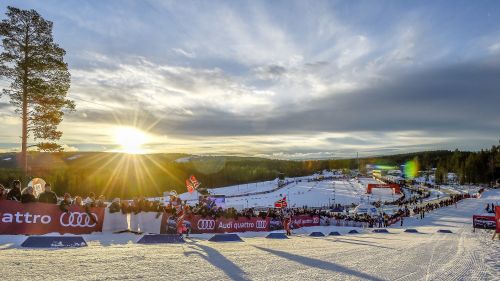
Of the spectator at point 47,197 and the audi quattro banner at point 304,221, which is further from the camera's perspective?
the audi quattro banner at point 304,221

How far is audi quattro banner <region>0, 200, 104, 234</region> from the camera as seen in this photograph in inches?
507

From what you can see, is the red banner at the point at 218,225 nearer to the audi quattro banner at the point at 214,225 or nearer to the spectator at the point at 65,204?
the audi quattro banner at the point at 214,225

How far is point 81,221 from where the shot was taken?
15344mm

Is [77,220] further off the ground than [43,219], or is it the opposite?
[43,219]

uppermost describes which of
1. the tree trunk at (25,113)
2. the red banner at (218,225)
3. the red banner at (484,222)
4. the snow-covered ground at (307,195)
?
the tree trunk at (25,113)

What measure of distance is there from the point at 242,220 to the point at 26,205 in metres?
14.7

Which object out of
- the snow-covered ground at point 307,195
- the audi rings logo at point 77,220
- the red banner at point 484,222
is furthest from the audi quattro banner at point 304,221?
the snow-covered ground at point 307,195

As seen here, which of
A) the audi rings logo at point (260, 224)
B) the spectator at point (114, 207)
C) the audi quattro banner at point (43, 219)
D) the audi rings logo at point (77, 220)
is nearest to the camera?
the audi quattro banner at point (43, 219)

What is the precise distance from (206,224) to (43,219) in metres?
10.3

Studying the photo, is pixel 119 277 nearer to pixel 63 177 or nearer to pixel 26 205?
pixel 26 205

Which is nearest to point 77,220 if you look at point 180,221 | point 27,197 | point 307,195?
point 27,197

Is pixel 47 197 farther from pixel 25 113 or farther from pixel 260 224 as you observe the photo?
pixel 260 224

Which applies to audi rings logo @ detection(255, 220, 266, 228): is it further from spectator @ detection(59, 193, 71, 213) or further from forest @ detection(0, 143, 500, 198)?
forest @ detection(0, 143, 500, 198)

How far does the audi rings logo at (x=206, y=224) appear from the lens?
22170 millimetres
